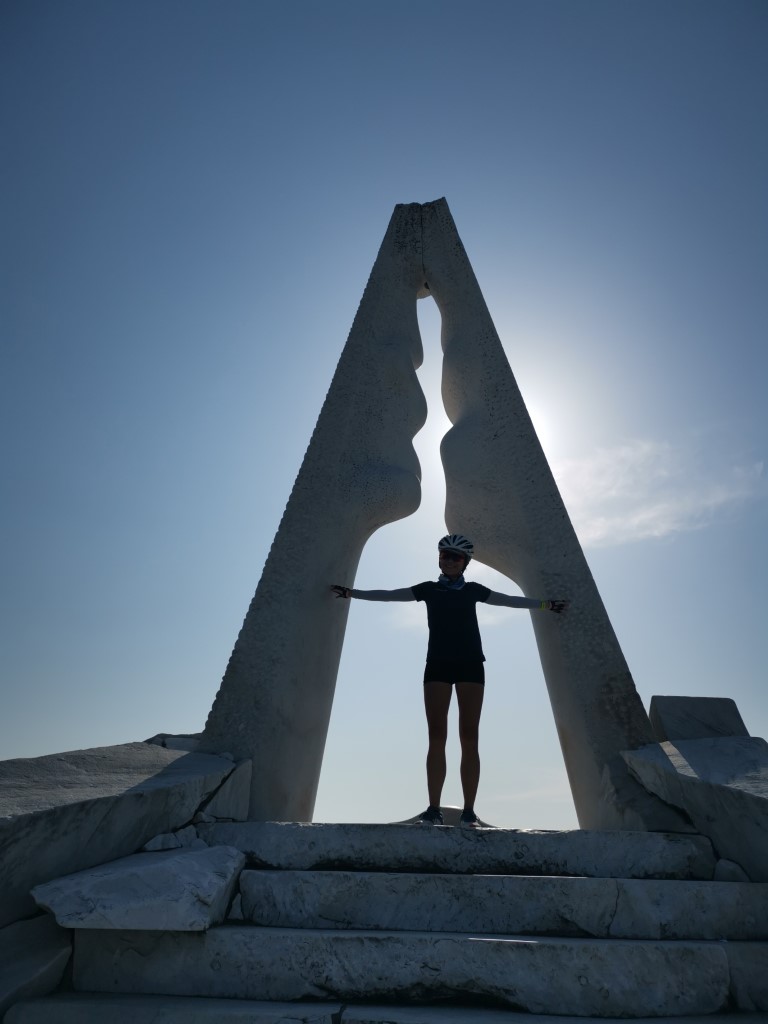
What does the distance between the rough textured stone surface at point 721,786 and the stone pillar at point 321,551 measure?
7.38ft

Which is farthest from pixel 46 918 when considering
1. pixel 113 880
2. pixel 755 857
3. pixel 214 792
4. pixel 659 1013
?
pixel 755 857

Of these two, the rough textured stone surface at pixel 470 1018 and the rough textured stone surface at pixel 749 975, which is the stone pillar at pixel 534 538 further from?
the rough textured stone surface at pixel 470 1018

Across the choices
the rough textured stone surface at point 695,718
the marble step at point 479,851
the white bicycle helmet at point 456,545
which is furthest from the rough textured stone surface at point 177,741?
the rough textured stone surface at point 695,718

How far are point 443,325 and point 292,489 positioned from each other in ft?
8.51

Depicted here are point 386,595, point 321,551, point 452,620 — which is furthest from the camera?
point 321,551

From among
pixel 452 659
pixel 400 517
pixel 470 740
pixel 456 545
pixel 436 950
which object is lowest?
pixel 436 950

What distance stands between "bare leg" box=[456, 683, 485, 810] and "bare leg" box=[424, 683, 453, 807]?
0.10 metres

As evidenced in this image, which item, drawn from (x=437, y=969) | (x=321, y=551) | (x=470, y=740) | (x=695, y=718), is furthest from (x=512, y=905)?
(x=321, y=551)

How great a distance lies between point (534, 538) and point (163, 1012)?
12.6 ft

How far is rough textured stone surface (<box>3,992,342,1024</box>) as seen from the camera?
6.93 feet

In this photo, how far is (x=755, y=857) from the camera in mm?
2895

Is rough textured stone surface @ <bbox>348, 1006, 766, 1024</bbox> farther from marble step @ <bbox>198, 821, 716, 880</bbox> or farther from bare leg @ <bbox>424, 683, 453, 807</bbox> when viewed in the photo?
bare leg @ <bbox>424, 683, 453, 807</bbox>

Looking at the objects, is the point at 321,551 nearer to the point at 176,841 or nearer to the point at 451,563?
the point at 451,563

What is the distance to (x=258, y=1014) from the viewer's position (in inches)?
83.4
